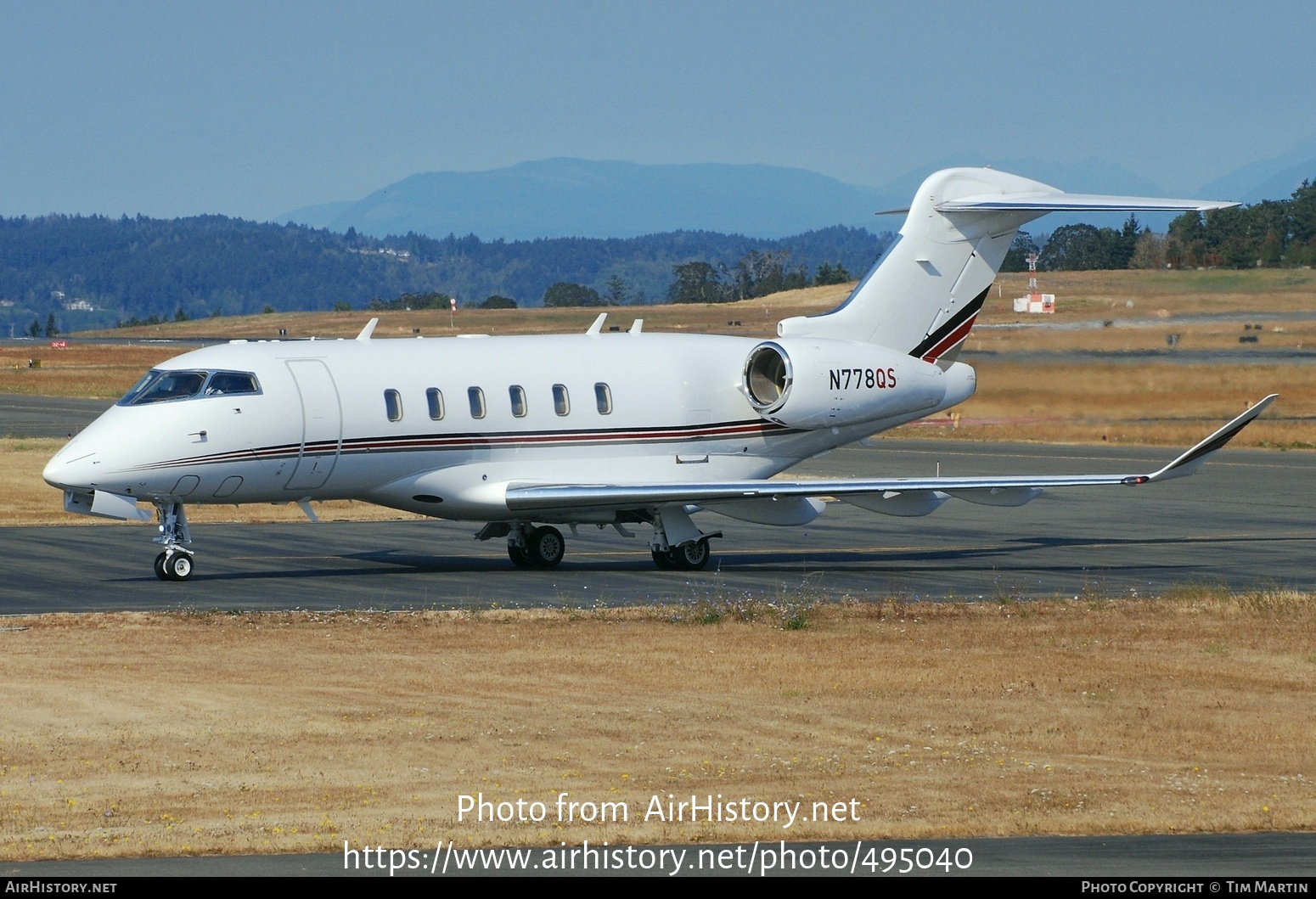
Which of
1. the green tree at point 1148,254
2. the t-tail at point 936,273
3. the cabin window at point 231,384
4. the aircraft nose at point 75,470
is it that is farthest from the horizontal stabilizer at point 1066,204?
the green tree at point 1148,254

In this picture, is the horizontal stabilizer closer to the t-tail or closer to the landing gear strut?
the t-tail

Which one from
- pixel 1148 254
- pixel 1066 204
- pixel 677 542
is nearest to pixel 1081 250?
pixel 1148 254

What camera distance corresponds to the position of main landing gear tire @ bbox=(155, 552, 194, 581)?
24375 mm

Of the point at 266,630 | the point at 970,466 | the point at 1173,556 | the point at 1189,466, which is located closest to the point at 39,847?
the point at 266,630

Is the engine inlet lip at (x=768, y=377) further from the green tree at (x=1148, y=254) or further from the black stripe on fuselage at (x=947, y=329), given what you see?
the green tree at (x=1148, y=254)

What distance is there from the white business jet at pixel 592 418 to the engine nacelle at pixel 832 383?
0.03 meters

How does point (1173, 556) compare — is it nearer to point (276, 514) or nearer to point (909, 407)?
point (909, 407)

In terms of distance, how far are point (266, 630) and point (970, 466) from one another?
27.9 meters

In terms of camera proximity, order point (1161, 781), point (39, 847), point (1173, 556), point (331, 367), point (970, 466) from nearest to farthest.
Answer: point (39, 847)
point (1161, 781)
point (331, 367)
point (1173, 556)
point (970, 466)

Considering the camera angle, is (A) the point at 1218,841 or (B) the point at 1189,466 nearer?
(A) the point at 1218,841

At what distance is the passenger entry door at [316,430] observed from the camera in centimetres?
2447

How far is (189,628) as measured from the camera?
2008 centimetres

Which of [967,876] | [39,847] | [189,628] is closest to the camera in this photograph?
[967,876]

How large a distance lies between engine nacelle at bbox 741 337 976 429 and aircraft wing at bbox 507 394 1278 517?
2081 mm
